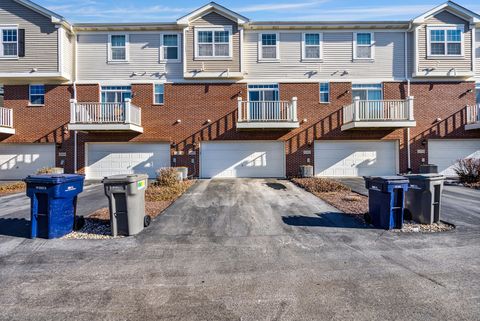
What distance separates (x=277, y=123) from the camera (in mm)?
13383

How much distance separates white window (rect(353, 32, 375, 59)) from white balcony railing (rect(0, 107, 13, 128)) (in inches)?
794

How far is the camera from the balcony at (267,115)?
44.0ft

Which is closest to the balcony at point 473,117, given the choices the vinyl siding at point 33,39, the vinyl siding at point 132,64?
the vinyl siding at point 132,64

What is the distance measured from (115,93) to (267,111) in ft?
29.6

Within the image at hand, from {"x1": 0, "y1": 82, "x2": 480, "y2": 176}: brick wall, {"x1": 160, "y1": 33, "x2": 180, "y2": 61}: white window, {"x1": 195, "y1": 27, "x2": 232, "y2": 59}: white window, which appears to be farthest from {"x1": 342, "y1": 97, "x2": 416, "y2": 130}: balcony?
{"x1": 160, "y1": 33, "x2": 180, "y2": 61}: white window

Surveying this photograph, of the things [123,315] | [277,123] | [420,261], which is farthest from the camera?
[277,123]

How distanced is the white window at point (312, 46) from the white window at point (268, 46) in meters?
1.60

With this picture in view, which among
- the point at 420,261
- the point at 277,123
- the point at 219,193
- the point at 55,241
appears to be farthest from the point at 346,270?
the point at 277,123

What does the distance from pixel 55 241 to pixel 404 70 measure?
18.0m

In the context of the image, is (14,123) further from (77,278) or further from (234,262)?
(234,262)

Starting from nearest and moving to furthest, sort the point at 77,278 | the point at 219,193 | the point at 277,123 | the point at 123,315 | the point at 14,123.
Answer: the point at 123,315 < the point at 77,278 < the point at 219,193 < the point at 277,123 < the point at 14,123

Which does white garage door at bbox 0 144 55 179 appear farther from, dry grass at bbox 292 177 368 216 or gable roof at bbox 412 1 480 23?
gable roof at bbox 412 1 480 23

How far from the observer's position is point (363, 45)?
1485 centimetres

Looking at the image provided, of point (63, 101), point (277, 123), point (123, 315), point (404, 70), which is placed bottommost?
point (123, 315)
